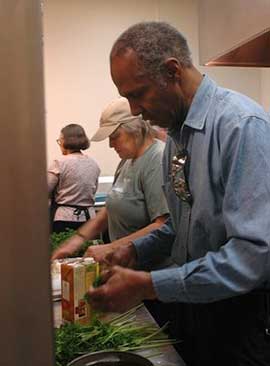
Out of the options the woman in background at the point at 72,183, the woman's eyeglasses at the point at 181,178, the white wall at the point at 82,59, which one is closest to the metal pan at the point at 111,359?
the woman's eyeglasses at the point at 181,178

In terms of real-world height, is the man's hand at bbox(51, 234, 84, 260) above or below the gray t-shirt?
below

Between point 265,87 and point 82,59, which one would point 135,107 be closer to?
point 82,59

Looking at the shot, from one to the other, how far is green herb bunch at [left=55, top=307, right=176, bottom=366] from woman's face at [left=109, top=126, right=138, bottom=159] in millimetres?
781

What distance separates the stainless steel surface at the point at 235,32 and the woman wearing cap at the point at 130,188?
40 cm

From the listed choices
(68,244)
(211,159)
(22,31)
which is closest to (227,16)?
(211,159)

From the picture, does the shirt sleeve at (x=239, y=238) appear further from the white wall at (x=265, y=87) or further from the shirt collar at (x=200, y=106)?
the white wall at (x=265, y=87)

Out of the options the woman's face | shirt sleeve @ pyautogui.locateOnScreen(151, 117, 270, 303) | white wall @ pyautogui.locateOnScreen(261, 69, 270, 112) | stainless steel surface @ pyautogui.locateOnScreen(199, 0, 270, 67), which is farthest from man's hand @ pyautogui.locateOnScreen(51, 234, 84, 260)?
white wall @ pyautogui.locateOnScreen(261, 69, 270, 112)

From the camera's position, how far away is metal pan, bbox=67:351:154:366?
0.90 m

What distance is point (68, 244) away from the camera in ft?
5.30

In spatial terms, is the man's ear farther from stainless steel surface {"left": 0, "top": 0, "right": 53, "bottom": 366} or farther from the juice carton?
stainless steel surface {"left": 0, "top": 0, "right": 53, "bottom": 366}

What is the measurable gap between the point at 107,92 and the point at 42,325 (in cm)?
415

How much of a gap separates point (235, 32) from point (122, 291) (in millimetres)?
912

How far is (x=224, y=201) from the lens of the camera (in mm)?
876

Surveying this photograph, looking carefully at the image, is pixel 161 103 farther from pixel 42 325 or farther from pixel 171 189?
pixel 42 325
